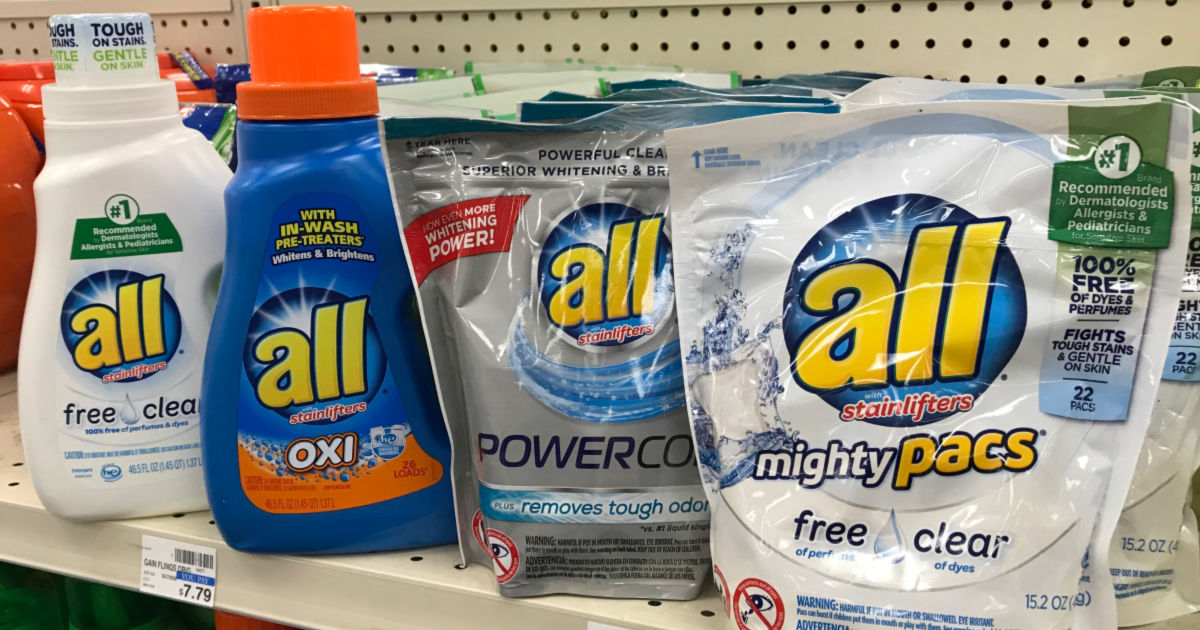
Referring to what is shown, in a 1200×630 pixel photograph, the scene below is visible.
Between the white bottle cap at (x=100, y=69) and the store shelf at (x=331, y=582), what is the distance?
344 millimetres

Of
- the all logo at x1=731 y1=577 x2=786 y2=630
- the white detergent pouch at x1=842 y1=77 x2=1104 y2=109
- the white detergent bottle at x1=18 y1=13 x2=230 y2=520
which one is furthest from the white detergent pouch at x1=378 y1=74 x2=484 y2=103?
the all logo at x1=731 y1=577 x2=786 y2=630

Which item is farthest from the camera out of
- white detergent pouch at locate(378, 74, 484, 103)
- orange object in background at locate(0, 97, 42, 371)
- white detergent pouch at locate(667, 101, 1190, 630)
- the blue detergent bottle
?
orange object in background at locate(0, 97, 42, 371)

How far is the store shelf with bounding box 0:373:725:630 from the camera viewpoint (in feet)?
2.19

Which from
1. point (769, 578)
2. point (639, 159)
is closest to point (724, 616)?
point (769, 578)

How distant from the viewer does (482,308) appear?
667 mm

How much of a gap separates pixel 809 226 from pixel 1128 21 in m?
0.58

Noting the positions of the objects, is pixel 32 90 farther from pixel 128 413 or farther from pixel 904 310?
pixel 904 310

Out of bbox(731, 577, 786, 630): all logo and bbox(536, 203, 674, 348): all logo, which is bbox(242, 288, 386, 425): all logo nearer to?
bbox(536, 203, 674, 348): all logo

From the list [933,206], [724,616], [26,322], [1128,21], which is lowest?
[724,616]

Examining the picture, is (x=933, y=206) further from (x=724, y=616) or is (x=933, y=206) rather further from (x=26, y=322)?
(x=26, y=322)

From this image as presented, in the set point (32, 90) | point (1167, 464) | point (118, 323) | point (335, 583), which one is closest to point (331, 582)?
point (335, 583)

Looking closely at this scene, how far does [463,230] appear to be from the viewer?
67 cm

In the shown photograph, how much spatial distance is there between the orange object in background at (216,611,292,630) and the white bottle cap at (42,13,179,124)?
44cm

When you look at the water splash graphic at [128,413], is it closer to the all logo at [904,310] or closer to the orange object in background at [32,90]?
the orange object in background at [32,90]
